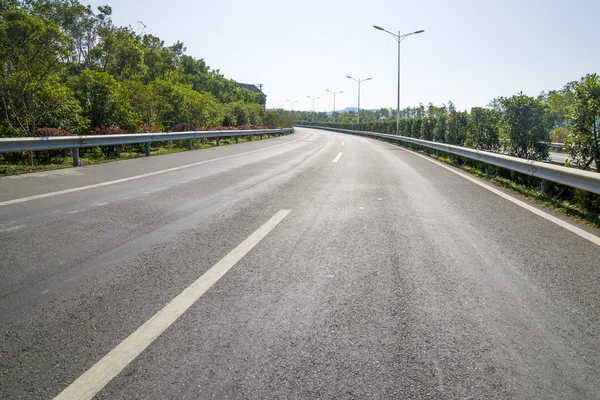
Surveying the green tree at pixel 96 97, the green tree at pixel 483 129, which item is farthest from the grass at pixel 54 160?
the green tree at pixel 483 129

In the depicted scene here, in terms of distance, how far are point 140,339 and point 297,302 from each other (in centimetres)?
115

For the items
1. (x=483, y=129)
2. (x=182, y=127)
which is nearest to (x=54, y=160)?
(x=182, y=127)

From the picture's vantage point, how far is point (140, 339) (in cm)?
257

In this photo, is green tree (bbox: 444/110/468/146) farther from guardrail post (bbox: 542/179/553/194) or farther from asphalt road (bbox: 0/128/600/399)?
asphalt road (bbox: 0/128/600/399)

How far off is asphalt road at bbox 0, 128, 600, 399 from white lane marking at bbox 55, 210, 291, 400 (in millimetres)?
20

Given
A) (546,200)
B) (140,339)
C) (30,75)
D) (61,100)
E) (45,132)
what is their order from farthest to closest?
1. (61,100)
2. (30,75)
3. (45,132)
4. (546,200)
5. (140,339)

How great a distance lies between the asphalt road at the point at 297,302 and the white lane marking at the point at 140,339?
0.07ft

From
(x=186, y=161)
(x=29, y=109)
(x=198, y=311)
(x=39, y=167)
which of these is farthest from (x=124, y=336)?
(x=29, y=109)

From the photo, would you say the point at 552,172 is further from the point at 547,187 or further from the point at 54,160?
the point at 54,160

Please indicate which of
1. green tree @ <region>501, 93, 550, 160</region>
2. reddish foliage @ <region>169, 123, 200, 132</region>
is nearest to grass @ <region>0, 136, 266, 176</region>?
reddish foliage @ <region>169, 123, 200, 132</region>

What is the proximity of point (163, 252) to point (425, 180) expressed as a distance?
7.66 meters

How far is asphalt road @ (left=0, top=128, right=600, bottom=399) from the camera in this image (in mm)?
2248

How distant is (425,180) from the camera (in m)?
10.3

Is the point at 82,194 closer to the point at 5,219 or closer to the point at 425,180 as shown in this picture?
the point at 5,219
